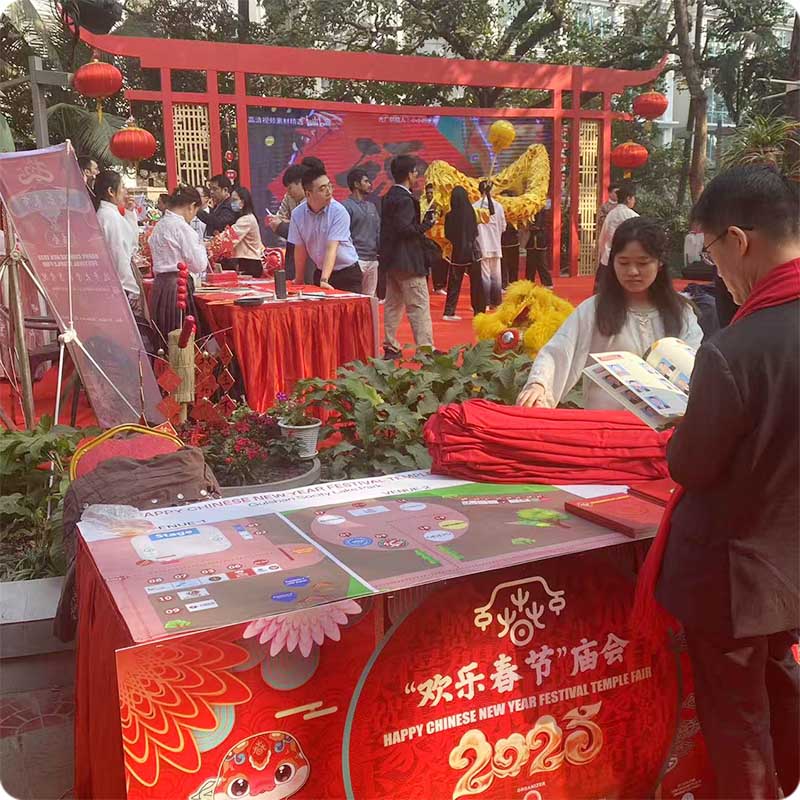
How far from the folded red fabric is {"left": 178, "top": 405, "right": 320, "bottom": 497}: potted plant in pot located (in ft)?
3.81

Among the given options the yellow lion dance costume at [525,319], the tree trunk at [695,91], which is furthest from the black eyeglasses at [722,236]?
the tree trunk at [695,91]

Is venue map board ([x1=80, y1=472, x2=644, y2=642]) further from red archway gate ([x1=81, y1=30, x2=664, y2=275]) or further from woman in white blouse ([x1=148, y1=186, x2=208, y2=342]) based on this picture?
red archway gate ([x1=81, y1=30, x2=664, y2=275])

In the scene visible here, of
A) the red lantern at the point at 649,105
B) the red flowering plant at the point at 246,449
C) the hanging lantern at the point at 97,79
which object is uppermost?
the red lantern at the point at 649,105

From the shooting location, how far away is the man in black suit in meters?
1.30

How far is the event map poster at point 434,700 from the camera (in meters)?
1.37

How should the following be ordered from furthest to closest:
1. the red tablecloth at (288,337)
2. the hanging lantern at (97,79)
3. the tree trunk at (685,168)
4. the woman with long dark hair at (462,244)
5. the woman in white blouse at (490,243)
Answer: the tree trunk at (685,168), the woman in white blouse at (490,243), the woman with long dark hair at (462,244), the hanging lantern at (97,79), the red tablecloth at (288,337)

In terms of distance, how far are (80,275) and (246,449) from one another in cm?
127

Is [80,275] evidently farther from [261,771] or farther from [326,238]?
[261,771]

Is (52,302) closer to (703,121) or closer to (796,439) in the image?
(796,439)

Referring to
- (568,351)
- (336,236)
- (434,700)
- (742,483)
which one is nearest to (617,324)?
(568,351)

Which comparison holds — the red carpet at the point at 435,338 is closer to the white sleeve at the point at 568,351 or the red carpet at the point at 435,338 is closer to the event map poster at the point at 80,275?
the event map poster at the point at 80,275

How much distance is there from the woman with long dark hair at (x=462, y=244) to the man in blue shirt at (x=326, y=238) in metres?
2.35

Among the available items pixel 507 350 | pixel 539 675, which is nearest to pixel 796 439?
pixel 539 675

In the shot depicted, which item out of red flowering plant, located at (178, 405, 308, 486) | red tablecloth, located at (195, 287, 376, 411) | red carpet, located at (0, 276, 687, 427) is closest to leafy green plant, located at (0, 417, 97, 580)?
red flowering plant, located at (178, 405, 308, 486)
